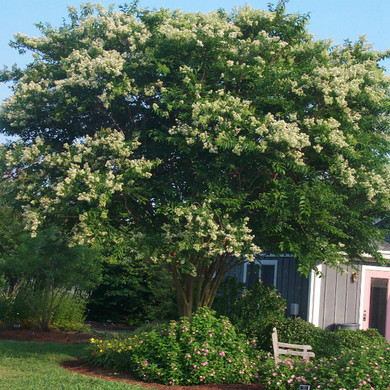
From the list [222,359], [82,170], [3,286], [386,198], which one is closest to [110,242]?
[82,170]

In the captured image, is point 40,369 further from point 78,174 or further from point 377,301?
point 377,301

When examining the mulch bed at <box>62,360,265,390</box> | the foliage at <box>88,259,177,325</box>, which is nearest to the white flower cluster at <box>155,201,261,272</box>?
the mulch bed at <box>62,360,265,390</box>

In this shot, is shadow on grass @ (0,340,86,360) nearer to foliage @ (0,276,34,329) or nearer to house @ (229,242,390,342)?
foliage @ (0,276,34,329)

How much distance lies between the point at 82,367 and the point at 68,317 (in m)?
5.42

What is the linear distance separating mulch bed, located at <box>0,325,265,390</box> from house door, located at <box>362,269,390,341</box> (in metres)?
5.16

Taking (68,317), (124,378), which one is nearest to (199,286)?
(124,378)

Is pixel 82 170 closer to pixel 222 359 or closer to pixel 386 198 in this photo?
pixel 222 359

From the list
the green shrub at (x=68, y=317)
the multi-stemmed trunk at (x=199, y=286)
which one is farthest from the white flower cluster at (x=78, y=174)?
the green shrub at (x=68, y=317)

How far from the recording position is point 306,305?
1174 cm

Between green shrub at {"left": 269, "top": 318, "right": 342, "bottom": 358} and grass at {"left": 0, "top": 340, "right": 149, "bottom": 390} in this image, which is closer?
grass at {"left": 0, "top": 340, "right": 149, "bottom": 390}

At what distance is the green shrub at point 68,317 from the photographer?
46.9ft

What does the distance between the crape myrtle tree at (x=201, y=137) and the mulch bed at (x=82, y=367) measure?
1.87m

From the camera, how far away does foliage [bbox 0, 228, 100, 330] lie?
13.0 meters

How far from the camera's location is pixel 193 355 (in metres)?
8.05
